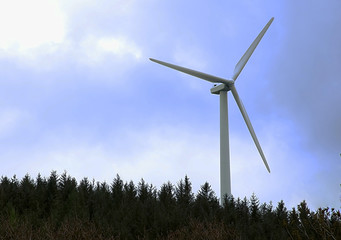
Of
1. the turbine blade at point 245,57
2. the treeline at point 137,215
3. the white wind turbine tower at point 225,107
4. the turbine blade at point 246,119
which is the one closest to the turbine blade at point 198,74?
the white wind turbine tower at point 225,107

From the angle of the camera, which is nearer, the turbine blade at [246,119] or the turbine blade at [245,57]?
the turbine blade at [246,119]

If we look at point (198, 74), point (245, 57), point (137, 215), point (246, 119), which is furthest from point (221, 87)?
point (137, 215)

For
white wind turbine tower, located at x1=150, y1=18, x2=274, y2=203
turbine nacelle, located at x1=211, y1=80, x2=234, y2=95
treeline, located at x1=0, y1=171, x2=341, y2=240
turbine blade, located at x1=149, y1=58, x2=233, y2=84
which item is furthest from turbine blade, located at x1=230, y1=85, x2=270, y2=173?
treeline, located at x1=0, y1=171, x2=341, y2=240

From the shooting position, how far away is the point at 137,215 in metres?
13.2

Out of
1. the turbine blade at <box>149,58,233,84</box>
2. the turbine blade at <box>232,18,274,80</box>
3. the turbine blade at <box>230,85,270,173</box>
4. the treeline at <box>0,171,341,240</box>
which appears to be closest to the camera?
the treeline at <box>0,171,341,240</box>

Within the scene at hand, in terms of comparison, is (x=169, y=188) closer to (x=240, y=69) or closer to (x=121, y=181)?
(x=121, y=181)

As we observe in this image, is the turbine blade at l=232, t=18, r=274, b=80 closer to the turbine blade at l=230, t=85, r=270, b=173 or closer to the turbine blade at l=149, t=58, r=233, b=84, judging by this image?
the turbine blade at l=230, t=85, r=270, b=173

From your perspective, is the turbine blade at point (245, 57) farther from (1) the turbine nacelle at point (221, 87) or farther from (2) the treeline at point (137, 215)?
(2) the treeline at point (137, 215)

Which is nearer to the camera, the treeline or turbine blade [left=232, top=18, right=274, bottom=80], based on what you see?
the treeline

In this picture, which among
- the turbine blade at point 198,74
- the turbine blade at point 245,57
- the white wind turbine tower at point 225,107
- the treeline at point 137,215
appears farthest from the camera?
the turbine blade at point 245,57

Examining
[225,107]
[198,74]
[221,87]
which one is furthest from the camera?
[198,74]

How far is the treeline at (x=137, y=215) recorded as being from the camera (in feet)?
38.4

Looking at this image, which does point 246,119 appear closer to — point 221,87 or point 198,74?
point 221,87

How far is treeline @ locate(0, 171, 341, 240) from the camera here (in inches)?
461
